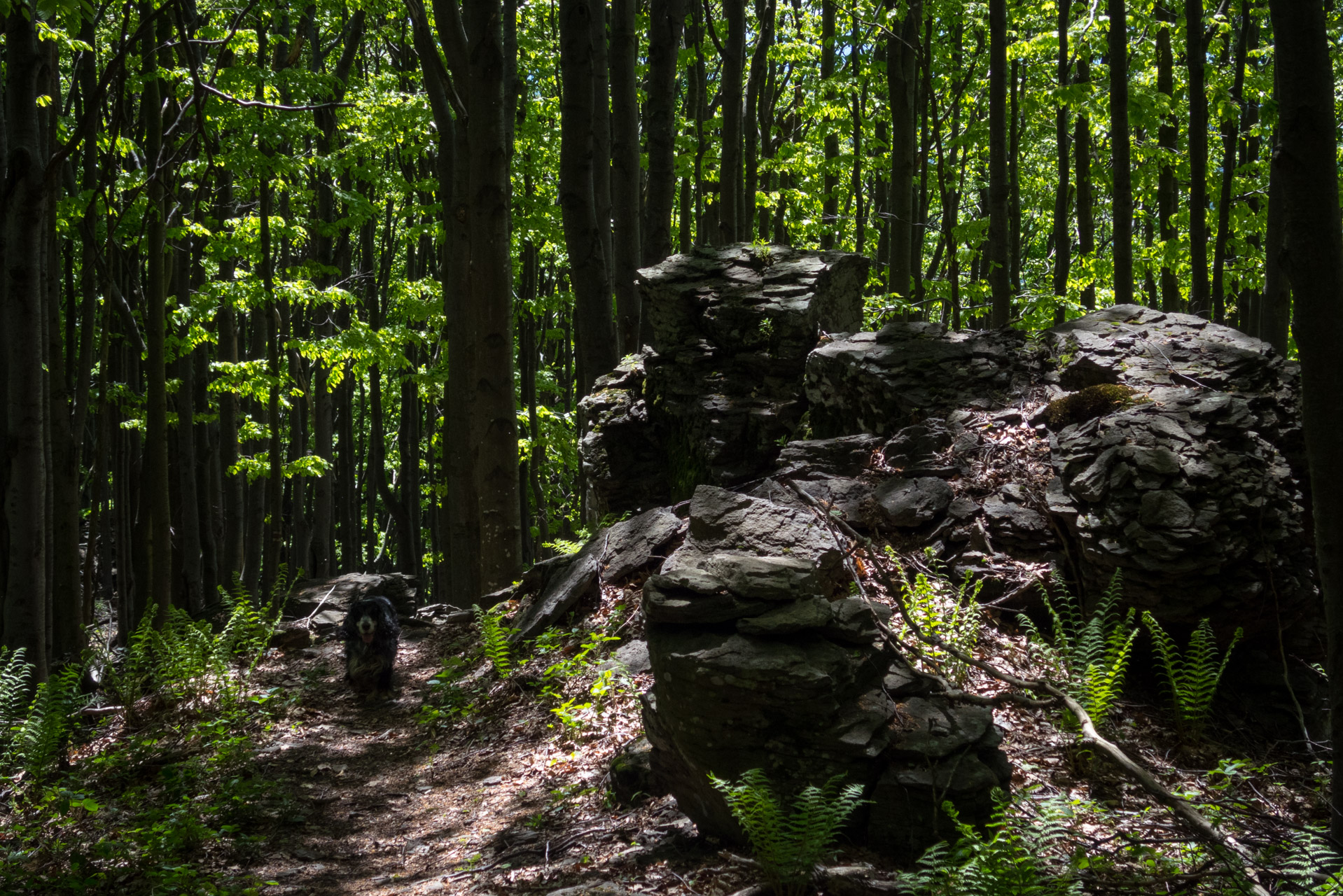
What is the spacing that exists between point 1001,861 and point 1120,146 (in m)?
9.67

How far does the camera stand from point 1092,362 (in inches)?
253

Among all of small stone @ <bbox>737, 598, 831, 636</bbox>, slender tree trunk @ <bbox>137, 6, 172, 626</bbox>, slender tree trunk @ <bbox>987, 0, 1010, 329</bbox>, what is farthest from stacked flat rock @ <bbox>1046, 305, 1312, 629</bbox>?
slender tree trunk @ <bbox>137, 6, 172, 626</bbox>

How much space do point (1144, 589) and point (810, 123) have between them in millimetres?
14836

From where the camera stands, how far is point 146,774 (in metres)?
5.40

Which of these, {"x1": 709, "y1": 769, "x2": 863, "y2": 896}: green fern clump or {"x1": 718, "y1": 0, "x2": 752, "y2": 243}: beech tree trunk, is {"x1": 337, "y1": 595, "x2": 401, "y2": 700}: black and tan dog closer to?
{"x1": 709, "y1": 769, "x2": 863, "y2": 896}: green fern clump

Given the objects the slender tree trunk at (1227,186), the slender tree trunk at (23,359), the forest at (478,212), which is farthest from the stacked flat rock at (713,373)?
the slender tree trunk at (1227,186)

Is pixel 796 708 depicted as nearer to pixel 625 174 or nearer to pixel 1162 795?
pixel 1162 795

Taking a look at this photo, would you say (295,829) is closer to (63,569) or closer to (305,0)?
(63,569)

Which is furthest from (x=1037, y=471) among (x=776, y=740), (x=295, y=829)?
(x=295, y=829)

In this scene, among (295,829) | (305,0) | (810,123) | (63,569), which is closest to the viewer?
(295,829)

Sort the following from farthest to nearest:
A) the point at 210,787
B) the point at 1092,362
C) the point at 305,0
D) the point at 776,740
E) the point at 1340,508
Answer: the point at 305,0, the point at 1092,362, the point at 210,787, the point at 776,740, the point at 1340,508

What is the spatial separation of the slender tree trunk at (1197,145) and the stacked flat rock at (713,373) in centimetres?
412

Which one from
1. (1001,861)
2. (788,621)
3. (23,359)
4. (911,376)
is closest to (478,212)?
(23,359)

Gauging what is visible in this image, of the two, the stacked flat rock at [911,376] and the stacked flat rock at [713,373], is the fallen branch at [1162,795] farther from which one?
the stacked flat rock at [713,373]
